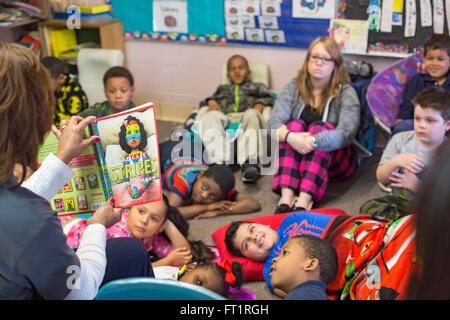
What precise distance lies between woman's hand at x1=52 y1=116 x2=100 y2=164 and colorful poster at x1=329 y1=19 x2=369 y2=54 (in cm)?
220

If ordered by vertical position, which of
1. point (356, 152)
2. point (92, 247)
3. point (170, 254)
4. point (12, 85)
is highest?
point (12, 85)

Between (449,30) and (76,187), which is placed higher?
(449,30)

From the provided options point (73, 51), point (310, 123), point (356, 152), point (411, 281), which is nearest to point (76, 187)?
point (411, 281)

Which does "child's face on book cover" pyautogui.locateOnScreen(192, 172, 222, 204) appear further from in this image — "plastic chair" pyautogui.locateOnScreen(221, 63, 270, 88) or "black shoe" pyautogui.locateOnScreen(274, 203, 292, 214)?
"plastic chair" pyautogui.locateOnScreen(221, 63, 270, 88)

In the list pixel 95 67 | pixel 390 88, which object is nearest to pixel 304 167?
pixel 390 88

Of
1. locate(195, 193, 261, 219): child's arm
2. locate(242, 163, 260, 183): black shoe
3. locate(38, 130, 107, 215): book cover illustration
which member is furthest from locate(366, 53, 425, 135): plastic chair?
locate(38, 130, 107, 215): book cover illustration

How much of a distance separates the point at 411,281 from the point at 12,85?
31.3 inches

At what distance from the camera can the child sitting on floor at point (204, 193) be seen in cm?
240

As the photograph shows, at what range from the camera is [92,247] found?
1.16m

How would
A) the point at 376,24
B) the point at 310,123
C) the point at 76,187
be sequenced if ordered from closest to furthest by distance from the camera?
1. the point at 76,187
2. the point at 310,123
3. the point at 376,24

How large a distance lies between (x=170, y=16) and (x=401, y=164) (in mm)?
2201

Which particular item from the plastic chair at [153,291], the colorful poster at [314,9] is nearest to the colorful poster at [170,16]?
the colorful poster at [314,9]

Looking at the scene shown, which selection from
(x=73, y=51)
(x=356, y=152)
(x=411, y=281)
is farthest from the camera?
(x=73, y=51)

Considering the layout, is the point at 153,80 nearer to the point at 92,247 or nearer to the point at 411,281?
the point at 92,247
